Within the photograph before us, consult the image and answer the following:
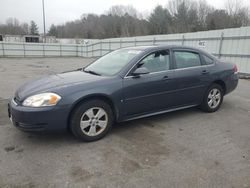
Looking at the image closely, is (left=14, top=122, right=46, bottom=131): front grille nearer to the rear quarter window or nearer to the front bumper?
the front bumper

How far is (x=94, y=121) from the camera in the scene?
142 inches

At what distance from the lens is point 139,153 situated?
327cm

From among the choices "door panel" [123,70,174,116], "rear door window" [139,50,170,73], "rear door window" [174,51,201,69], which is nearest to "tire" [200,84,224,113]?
"rear door window" [174,51,201,69]

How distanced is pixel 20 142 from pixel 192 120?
3039mm

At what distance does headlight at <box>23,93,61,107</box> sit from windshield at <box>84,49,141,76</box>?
1.02 metres

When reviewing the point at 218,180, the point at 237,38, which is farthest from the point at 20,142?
the point at 237,38

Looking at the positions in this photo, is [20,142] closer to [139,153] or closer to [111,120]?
[111,120]

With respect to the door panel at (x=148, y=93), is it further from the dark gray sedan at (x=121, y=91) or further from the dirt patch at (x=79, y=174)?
the dirt patch at (x=79, y=174)

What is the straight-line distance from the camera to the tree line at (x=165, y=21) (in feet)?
124

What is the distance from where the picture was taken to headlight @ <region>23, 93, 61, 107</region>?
10.8ft

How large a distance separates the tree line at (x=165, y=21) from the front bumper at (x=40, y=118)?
36.2 metres

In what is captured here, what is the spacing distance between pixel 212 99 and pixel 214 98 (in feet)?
0.20

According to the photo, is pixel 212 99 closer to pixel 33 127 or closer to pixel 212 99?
pixel 212 99

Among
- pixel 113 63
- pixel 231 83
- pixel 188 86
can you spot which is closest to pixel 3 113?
pixel 113 63
